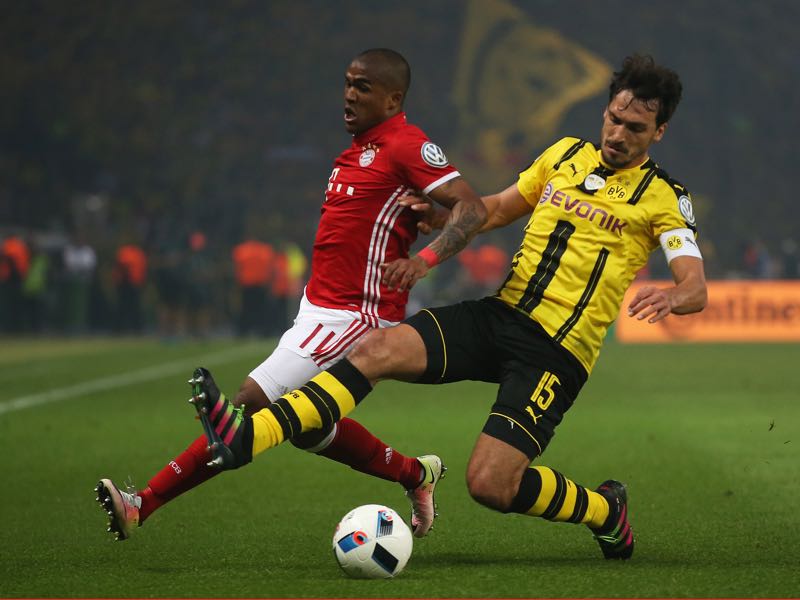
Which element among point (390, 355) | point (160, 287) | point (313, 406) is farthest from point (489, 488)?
point (160, 287)

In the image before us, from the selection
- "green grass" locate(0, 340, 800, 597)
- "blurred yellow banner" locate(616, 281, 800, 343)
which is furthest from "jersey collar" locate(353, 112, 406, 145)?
"blurred yellow banner" locate(616, 281, 800, 343)

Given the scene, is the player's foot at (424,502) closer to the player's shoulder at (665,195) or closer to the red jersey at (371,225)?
the red jersey at (371,225)

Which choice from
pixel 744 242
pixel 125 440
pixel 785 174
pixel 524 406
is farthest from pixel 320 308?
pixel 785 174

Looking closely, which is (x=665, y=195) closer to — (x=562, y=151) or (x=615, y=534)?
(x=562, y=151)

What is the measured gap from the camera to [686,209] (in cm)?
618

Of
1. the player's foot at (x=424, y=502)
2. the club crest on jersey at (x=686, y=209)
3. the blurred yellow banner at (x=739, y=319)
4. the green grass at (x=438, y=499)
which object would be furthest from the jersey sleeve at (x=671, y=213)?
the blurred yellow banner at (x=739, y=319)

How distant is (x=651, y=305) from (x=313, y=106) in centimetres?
3303

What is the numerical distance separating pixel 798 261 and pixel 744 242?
3470 millimetres

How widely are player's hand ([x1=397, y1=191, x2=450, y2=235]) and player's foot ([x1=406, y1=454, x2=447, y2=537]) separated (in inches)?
45.7

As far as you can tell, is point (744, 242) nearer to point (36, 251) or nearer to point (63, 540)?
point (36, 251)

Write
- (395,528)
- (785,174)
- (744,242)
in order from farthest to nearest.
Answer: (785,174), (744,242), (395,528)

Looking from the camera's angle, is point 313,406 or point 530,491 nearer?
point 313,406

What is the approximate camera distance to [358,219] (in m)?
6.38

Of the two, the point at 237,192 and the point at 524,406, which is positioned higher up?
the point at 524,406
